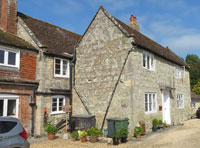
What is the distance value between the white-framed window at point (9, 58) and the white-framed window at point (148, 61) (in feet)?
29.2

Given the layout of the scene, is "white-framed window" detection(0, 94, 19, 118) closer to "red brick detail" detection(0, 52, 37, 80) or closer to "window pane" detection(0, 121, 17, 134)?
"red brick detail" detection(0, 52, 37, 80)

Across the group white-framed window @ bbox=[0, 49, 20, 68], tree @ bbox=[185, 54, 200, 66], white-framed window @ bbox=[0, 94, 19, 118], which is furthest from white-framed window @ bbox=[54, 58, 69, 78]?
Answer: tree @ bbox=[185, 54, 200, 66]

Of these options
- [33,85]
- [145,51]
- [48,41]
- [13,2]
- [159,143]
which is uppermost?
[13,2]

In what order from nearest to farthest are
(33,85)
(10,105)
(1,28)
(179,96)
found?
(10,105)
(33,85)
(1,28)
(179,96)

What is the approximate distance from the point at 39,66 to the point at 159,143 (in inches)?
373

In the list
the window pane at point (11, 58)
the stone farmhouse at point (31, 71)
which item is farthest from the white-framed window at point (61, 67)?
the window pane at point (11, 58)

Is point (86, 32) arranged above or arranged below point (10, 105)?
above

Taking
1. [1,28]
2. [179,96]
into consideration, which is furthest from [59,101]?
[179,96]

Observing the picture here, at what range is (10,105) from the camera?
43.0ft

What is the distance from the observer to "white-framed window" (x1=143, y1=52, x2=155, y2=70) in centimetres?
1483

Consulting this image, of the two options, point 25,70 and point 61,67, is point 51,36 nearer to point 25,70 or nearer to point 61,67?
point 61,67

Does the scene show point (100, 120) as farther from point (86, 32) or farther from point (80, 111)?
point (86, 32)

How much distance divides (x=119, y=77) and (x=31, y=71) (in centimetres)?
628

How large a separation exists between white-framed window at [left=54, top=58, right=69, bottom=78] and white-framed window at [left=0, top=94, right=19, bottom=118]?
3530 mm
